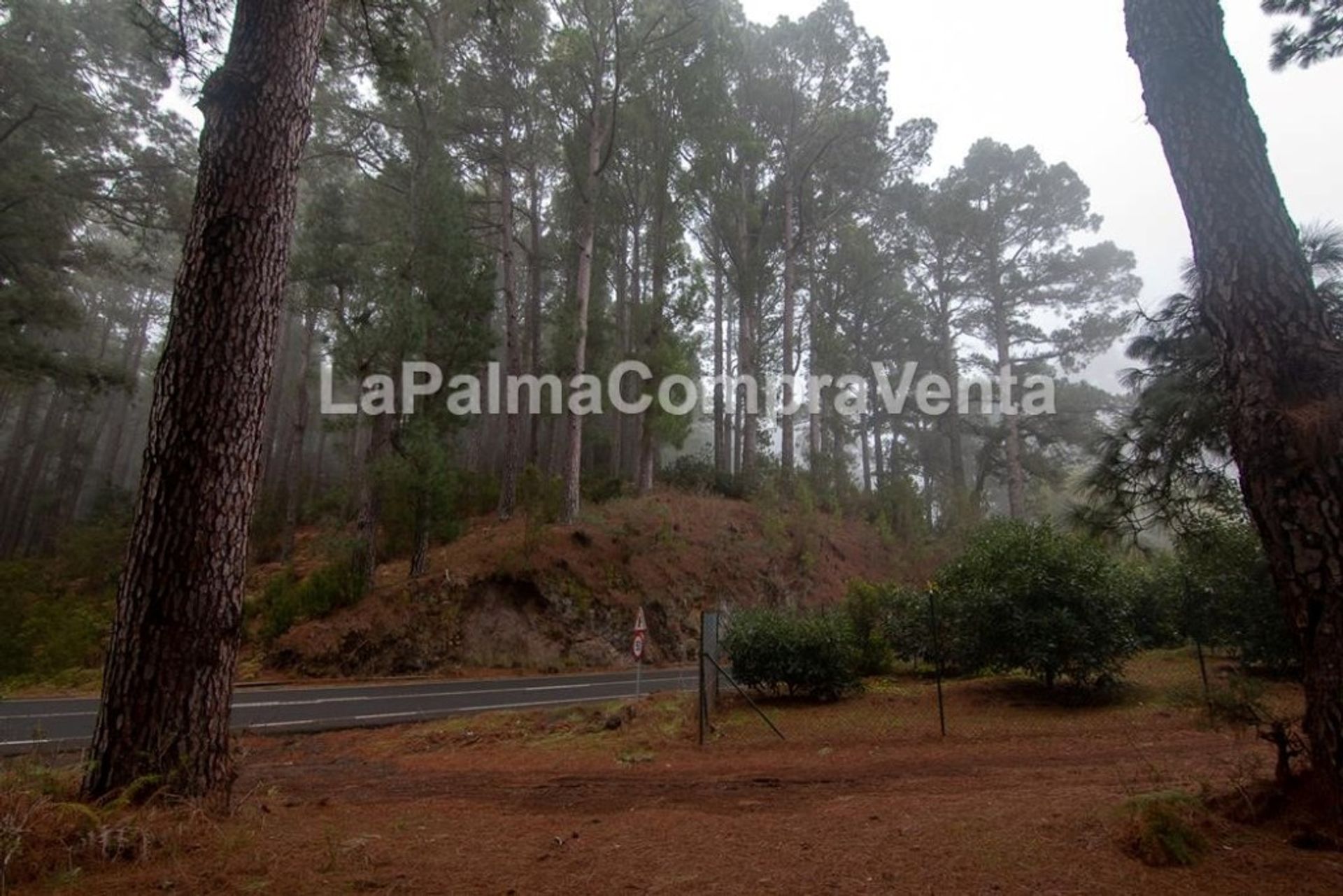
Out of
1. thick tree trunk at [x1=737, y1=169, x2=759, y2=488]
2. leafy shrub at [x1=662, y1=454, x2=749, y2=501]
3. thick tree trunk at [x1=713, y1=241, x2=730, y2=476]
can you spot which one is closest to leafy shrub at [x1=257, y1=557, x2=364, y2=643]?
leafy shrub at [x1=662, y1=454, x2=749, y2=501]

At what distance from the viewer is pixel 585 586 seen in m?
18.5

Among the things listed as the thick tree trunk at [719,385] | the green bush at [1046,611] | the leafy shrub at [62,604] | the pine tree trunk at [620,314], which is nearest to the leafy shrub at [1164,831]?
the green bush at [1046,611]

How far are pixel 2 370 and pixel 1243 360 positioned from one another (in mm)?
19478

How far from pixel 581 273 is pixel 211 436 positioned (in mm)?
16515

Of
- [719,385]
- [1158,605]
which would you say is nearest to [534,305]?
[719,385]

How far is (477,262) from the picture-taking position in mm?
18500

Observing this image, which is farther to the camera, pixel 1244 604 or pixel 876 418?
pixel 876 418

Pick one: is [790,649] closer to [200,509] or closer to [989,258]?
[200,509]

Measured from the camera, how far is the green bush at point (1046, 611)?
923 centimetres

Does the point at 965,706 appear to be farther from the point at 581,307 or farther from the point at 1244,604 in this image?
the point at 581,307

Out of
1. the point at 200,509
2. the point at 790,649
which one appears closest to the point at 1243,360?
the point at 200,509

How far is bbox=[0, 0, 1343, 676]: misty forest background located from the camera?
42.9ft

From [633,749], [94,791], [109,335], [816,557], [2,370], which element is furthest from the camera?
[109,335]

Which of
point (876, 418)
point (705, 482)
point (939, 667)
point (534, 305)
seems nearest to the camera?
A: point (939, 667)
